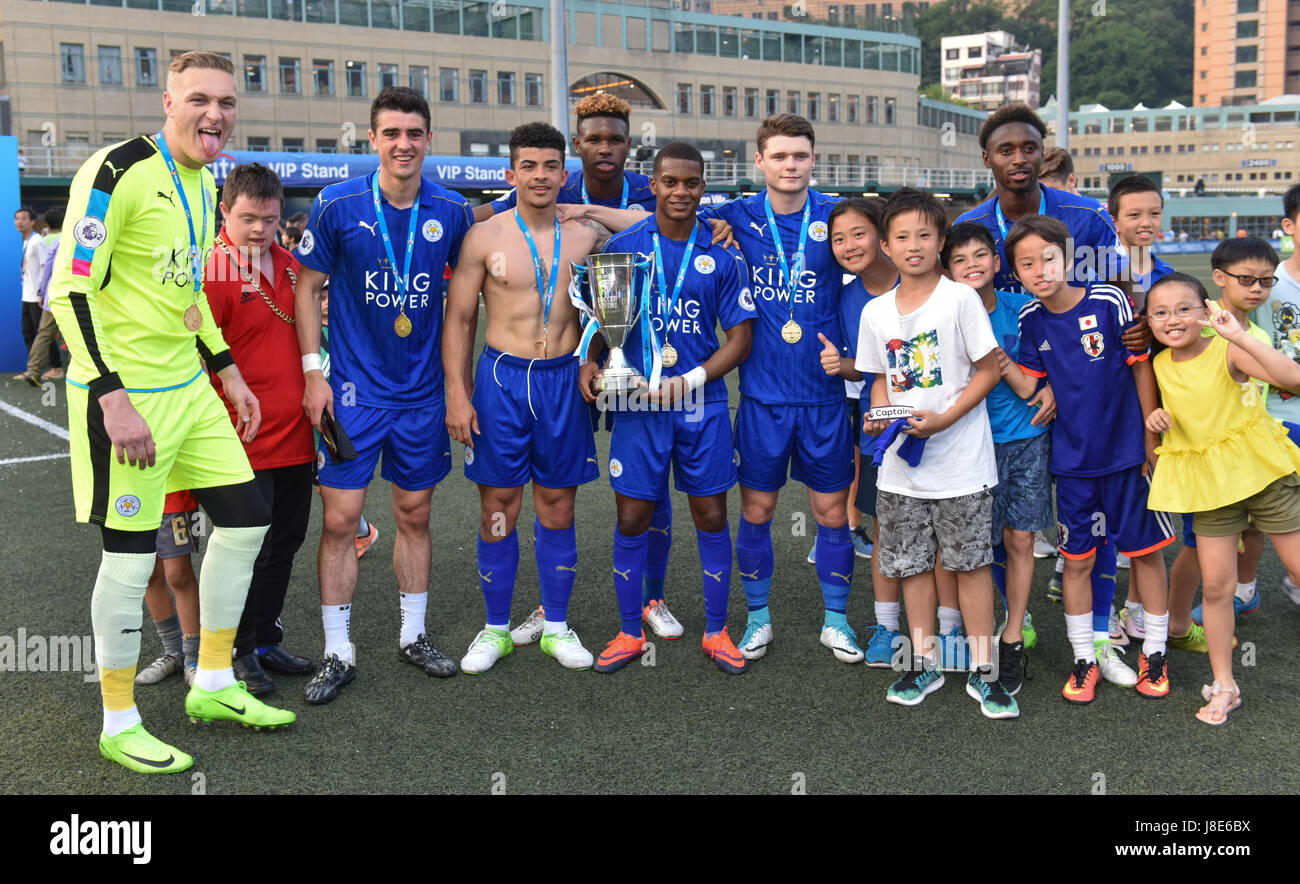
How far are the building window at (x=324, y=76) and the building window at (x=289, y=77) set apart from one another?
848mm

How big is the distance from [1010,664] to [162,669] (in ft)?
10.8

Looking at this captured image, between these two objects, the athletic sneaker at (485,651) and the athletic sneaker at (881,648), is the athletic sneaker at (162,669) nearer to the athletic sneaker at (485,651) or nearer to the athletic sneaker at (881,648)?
the athletic sneaker at (485,651)

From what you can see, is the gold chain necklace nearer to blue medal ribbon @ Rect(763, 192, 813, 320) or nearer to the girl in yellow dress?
blue medal ribbon @ Rect(763, 192, 813, 320)

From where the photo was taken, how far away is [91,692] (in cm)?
409

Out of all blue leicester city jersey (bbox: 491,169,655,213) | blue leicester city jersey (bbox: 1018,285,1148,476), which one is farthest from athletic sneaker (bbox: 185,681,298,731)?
blue leicester city jersey (bbox: 1018,285,1148,476)

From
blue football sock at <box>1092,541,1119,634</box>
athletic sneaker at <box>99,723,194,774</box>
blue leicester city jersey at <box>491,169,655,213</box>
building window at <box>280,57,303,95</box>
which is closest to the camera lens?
athletic sneaker at <box>99,723,194,774</box>

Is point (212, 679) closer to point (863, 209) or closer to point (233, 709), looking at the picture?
point (233, 709)

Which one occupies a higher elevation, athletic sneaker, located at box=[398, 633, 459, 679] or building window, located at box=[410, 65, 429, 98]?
building window, located at box=[410, 65, 429, 98]

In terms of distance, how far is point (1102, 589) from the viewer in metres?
Answer: 4.30

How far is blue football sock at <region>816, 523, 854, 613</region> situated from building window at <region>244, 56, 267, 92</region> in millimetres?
47168

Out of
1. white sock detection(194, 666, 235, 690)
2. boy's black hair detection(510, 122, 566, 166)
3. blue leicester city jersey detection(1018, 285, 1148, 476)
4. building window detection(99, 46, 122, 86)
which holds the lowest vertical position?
white sock detection(194, 666, 235, 690)

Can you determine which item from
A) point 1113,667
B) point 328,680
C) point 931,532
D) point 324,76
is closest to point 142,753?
point 328,680

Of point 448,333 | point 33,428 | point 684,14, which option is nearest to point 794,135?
point 448,333

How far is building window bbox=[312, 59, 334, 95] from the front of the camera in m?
47.2
